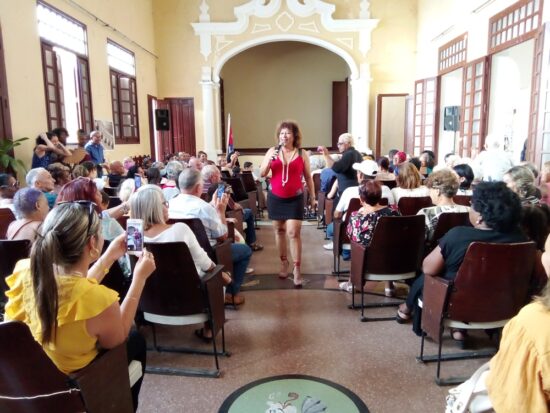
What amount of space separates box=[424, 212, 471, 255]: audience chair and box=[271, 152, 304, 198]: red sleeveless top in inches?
46.1

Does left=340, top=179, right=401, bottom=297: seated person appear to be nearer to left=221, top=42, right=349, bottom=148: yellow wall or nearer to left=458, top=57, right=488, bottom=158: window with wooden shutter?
left=458, top=57, right=488, bottom=158: window with wooden shutter

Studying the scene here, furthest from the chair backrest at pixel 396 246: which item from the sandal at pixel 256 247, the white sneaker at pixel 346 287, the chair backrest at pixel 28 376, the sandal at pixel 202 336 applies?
the sandal at pixel 256 247

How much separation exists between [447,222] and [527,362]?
193 centimetres

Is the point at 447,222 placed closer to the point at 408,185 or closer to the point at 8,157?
the point at 408,185

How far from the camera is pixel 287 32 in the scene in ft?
34.3

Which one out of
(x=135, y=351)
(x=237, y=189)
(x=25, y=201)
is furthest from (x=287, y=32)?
(x=135, y=351)

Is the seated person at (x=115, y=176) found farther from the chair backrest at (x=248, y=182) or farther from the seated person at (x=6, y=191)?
the seated person at (x=6, y=191)

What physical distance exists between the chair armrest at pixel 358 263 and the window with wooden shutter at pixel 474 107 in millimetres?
4889

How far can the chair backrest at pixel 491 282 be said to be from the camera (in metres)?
2.09

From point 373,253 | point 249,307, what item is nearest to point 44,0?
point 249,307

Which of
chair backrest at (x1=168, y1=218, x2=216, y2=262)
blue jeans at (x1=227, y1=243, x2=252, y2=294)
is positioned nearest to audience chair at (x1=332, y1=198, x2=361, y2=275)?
blue jeans at (x1=227, y1=243, x2=252, y2=294)

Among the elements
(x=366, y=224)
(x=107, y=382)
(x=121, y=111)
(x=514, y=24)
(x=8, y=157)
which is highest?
(x=514, y=24)

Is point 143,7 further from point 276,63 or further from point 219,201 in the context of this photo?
point 219,201

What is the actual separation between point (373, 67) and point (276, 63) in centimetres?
419
